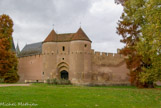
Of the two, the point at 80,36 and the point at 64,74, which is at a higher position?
the point at 80,36

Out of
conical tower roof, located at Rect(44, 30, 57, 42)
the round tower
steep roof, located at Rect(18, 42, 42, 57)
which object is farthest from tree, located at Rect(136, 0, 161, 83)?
steep roof, located at Rect(18, 42, 42, 57)

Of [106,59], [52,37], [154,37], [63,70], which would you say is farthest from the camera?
[106,59]

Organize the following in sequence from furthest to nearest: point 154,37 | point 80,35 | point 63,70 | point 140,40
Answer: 1. point 63,70
2. point 80,35
3. point 140,40
4. point 154,37

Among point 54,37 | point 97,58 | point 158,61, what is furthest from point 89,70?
point 158,61

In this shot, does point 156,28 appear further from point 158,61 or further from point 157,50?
point 158,61

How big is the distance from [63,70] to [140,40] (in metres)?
16.5

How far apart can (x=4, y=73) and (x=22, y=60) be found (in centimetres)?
1117

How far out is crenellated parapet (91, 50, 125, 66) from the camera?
105 ft

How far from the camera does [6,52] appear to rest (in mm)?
25688

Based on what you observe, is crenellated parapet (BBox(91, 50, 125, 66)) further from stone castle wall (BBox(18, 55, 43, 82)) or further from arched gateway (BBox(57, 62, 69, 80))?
stone castle wall (BBox(18, 55, 43, 82))

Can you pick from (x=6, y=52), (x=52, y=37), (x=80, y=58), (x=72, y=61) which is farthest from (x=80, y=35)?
(x=6, y=52)

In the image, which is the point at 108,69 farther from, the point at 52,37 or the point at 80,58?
the point at 52,37

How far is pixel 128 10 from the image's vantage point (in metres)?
18.4

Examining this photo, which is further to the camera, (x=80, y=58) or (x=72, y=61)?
(x=72, y=61)
